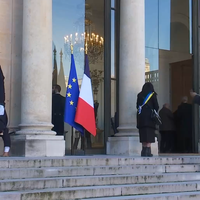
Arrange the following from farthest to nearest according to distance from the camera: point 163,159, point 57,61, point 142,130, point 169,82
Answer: point 169,82 → point 57,61 → point 142,130 → point 163,159

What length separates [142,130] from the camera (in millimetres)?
9570

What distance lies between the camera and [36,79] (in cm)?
921

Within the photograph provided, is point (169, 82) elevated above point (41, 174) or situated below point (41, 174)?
above

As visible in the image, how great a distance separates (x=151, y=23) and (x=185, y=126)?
381cm

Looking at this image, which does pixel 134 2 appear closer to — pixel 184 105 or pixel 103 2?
pixel 103 2

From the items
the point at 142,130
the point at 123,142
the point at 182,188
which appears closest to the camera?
the point at 182,188

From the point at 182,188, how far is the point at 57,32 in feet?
19.1

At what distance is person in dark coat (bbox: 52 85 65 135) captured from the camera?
10898mm

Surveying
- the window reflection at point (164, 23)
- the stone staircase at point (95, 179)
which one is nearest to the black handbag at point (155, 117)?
the stone staircase at point (95, 179)

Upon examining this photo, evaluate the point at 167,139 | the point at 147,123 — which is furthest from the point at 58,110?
the point at 167,139

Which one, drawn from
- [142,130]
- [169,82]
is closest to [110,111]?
[142,130]

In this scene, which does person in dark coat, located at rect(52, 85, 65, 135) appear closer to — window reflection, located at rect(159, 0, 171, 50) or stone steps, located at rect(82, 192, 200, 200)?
stone steps, located at rect(82, 192, 200, 200)

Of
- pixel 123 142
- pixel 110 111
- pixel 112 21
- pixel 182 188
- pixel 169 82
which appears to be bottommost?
pixel 182 188

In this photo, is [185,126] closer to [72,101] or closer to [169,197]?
[72,101]
